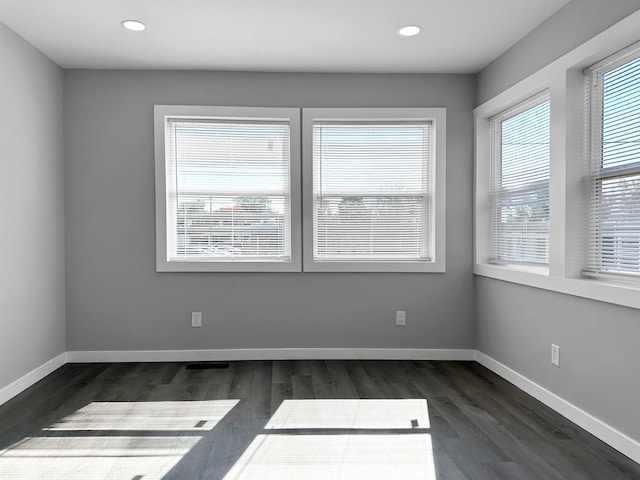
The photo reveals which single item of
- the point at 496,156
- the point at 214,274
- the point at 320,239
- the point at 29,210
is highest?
the point at 496,156

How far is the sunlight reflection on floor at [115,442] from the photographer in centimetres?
230

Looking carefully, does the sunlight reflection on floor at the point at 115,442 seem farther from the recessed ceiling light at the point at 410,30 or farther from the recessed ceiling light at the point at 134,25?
the recessed ceiling light at the point at 410,30

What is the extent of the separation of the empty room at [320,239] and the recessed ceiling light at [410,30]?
0.05 m

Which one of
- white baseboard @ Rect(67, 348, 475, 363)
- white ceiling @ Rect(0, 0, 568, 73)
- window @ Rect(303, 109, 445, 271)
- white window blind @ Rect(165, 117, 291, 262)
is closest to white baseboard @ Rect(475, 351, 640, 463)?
white baseboard @ Rect(67, 348, 475, 363)

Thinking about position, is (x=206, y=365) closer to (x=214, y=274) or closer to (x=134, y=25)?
(x=214, y=274)

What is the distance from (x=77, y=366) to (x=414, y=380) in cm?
287

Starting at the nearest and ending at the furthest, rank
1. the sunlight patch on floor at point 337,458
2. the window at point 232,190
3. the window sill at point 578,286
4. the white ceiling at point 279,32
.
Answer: the sunlight patch on floor at point 337,458
the window sill at point 578,286
the white ceiling at point 279,32
the window at point 232,190

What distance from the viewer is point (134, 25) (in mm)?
3270

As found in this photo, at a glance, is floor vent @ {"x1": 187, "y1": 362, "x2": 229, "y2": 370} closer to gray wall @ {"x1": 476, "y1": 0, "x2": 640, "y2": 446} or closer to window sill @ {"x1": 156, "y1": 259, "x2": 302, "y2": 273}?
window sill @ {"x1": 156, "y1": 259, "x2": 302, "y2": 273}

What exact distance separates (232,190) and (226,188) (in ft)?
0.19

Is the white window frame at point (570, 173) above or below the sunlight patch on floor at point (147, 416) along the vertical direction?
above

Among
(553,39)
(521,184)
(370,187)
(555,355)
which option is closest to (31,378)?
(370,187)

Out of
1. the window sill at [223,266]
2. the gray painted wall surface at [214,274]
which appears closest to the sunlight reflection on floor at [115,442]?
the gray painted wall surface at [214,274]

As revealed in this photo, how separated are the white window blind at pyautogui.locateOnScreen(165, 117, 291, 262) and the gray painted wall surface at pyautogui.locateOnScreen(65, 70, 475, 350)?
192 mm
